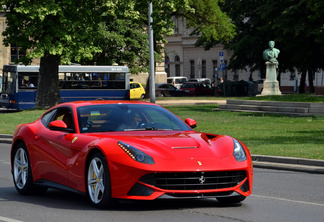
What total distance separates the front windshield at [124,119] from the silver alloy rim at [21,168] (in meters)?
1.19

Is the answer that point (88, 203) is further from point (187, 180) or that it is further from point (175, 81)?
point (175, 81)

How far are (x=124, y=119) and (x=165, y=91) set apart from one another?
2220 inches

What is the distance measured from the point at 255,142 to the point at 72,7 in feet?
58.1

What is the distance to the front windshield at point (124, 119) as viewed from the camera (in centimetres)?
968

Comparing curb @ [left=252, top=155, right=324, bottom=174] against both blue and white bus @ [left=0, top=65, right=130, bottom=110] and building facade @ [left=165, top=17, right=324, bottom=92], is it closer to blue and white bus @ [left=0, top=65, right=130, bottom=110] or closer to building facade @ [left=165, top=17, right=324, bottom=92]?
blue and white bus @ [left=0, top=65, right=130, bottom=110]

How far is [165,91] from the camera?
66125 mm

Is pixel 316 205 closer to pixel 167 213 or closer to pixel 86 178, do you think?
pixel 167 213

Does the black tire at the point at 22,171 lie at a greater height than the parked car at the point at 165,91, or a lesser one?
greater

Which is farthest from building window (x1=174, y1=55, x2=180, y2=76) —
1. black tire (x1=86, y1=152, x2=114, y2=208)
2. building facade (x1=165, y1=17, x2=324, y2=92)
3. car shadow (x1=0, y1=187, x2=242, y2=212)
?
black tire (x1=86, y1=152, x2=114, y2=208)

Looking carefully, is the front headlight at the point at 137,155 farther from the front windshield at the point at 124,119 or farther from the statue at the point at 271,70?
the statue at the point at 271,70


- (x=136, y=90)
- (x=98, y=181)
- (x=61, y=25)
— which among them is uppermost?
(x=61, y=25)

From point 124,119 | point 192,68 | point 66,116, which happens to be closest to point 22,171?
point 66,116

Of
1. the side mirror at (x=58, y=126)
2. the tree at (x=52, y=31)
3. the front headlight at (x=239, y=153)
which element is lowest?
the front headlight at (x=239, y=153)

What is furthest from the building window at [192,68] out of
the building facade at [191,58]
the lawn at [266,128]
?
the lawn at [266,128]
